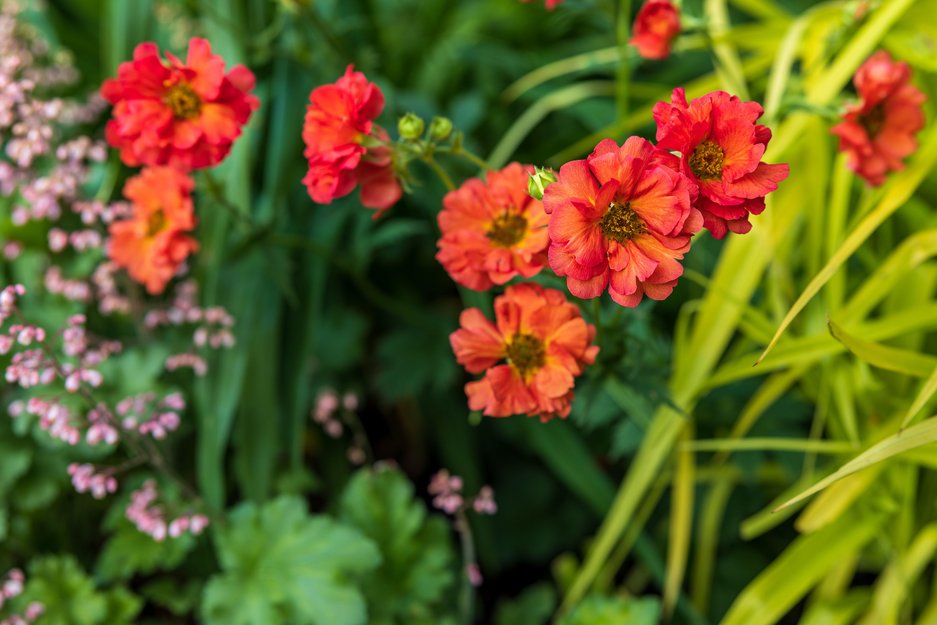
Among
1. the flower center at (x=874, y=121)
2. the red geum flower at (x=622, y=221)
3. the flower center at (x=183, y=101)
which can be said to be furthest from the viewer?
the flower center at (x=874, y=121)

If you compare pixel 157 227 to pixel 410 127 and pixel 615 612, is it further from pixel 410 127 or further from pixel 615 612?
pixel 615 612

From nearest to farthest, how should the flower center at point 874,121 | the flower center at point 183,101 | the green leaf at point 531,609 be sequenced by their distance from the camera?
the flower center at point 183,101 → the flower center at point 874,121 → the green leaf at point 531,609

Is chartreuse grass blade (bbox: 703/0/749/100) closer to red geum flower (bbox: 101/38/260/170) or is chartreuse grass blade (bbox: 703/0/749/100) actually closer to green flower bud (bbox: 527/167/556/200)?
green flower bud (bbox: 527/167/556/200)

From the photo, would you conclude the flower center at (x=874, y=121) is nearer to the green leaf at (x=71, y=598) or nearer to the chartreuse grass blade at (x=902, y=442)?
the chartreuse grass blade at (x=902, y=442)

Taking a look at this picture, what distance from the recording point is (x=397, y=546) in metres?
1.07

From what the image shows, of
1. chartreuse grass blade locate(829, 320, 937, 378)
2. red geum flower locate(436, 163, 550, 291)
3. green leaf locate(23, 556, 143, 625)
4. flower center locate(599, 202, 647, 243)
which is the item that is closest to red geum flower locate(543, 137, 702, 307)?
flower center locate(599, 202, 647, 243)

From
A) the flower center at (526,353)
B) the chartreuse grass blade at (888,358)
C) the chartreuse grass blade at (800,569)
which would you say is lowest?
the chartreuse grass blade at (800,569)

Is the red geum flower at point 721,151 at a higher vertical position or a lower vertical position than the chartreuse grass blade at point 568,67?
higher

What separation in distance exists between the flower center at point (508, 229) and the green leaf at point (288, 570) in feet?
1.37

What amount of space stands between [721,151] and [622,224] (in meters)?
0.10

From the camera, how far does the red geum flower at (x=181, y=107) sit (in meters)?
0.80

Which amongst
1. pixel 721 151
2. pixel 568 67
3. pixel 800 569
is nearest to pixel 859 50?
pixel 568 67

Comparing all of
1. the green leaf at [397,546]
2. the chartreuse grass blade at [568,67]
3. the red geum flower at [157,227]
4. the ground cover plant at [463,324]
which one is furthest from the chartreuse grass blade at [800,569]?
the red geum flower at [157,227]

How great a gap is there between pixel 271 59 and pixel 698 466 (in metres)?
0.94
